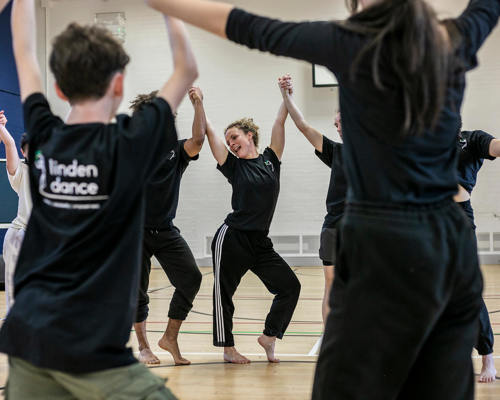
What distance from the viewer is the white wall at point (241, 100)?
11000 millimetres

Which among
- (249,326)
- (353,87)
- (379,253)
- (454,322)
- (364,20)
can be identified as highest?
(364,20)

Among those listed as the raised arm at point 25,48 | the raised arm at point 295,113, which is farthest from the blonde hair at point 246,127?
the raised arm at point 25,48

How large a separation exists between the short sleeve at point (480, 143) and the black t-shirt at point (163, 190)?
1.92 meters

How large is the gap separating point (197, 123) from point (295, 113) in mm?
722

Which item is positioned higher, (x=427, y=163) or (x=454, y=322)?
(x=427, y=163)

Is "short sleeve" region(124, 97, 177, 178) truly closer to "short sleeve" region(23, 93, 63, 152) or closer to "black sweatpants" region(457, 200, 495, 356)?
"short sleeve" region(23, 93, 63, 152)

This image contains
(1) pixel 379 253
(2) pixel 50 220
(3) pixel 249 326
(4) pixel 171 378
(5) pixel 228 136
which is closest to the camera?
(1) pixel 379 253

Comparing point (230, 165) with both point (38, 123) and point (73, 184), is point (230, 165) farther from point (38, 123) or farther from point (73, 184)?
point (73, 184)

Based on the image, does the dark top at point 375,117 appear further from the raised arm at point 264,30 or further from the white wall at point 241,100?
the white wall at point 241,100

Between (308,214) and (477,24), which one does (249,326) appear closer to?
(477,24)

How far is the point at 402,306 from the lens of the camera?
1341mm

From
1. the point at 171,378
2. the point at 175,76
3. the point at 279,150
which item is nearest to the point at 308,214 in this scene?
the point at 279,150

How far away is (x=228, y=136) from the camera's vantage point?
4.51 metres

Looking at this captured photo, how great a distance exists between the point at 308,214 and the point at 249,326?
569 cm
